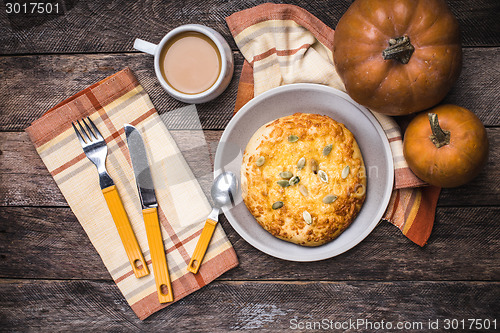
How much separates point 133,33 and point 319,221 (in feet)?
4.73

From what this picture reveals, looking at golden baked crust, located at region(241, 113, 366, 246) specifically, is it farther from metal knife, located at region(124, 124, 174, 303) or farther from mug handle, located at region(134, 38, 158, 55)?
mug handle, located at region(134, 38, 158, 55)

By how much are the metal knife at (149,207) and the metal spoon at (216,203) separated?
165 mm

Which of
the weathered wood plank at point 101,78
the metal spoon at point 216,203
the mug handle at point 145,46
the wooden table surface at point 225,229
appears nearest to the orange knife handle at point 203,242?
the metal spoon at point 216,203

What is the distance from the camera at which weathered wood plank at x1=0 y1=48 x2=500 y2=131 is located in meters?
1.95

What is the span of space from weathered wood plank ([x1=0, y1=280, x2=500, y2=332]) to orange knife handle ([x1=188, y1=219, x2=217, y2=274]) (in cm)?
18

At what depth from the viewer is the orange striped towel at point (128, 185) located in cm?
202

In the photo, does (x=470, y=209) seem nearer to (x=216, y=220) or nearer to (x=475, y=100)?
(x=475, y=100)

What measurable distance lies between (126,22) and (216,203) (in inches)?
44.4

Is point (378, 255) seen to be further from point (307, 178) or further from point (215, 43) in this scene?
point (215, 43)

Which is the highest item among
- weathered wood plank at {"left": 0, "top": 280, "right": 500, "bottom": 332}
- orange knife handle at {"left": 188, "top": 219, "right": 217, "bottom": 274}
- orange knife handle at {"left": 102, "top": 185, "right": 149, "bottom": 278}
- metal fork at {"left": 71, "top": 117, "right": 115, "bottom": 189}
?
metal fork at {"left": 71, "top": 117, "right": 115, "bottom": 189}

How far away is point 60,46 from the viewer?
6.84 ft

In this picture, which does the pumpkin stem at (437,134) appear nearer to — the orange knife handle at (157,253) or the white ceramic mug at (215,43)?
the white ceramic mug at (215,43)

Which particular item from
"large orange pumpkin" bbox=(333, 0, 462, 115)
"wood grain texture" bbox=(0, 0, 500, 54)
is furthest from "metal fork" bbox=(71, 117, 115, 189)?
"large orange pumpkin" bbox=(333, 0, 462, 115)

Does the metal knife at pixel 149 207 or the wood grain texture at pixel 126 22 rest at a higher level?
the wood grain texture at pixel 126 22
